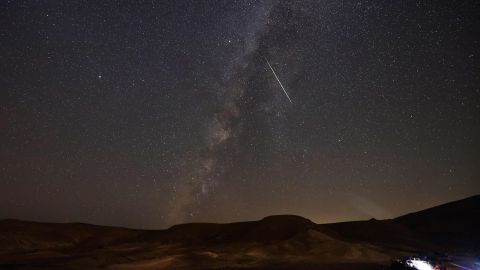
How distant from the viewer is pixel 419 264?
31844mm

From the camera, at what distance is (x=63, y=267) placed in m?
47.8

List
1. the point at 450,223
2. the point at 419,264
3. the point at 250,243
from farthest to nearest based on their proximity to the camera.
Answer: the point at 450,223 → the point at 250,243 → the point at 419,264

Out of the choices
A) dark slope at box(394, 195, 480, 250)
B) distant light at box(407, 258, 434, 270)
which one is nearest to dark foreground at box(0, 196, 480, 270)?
dark slope at box(394, 195, 480, 250)

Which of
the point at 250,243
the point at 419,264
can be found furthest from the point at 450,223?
the point at 419,264

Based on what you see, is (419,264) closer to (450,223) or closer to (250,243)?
(250,243)

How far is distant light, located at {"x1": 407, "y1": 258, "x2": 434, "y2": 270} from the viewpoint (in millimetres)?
31331

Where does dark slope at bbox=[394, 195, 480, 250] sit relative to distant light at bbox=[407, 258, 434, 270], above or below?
above

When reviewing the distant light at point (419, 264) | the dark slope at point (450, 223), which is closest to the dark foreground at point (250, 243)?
the dark slope at point (450, 223)

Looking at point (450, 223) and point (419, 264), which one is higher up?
point (450, 223)

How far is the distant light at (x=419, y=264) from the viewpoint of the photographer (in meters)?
31.3

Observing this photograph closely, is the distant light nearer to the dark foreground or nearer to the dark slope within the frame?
the dark foreground

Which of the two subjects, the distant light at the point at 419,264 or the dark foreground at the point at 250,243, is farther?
the dark foreground at the point at 250,243

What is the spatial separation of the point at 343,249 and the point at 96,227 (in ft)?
194

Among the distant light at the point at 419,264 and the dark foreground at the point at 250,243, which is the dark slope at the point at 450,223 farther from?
the distant light at the point at 419,264
